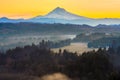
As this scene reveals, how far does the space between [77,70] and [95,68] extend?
9.19 metres

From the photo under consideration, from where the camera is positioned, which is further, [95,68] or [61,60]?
[61,60]

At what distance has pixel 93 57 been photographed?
15950 centimetres

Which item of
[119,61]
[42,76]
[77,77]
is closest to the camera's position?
[77,77]

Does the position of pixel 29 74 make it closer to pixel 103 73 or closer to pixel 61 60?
pixel 61 60

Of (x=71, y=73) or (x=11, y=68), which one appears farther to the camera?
(x=11, y=68)

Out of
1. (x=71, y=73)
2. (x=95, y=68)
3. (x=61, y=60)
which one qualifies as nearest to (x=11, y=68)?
(x=61, y=60)

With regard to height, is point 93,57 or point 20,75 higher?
point 93,57

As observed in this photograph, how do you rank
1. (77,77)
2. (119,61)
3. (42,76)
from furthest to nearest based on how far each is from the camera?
(119,61) < (42,76) < (77,77)

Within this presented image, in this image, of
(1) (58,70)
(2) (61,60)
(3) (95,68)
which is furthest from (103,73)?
(2) (61,60)

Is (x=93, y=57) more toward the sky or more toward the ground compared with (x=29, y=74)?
more toward the sky

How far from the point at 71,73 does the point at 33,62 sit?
3653cm

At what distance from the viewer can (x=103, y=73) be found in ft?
458

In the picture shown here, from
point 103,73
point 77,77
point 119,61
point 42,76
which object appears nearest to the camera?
point 103,73

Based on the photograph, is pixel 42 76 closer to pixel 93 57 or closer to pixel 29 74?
pixel 29 74
